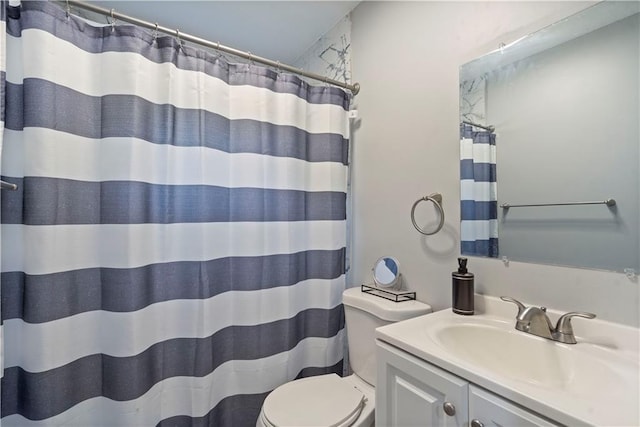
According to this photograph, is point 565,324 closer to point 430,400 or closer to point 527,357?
point 527,357

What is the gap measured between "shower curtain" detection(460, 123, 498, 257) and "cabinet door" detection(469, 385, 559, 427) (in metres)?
0.55

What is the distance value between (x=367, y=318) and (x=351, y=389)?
29cm

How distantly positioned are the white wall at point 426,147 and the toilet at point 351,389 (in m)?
0.21

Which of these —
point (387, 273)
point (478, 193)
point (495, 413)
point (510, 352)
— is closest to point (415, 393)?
point (495, 413)

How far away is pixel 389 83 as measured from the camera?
1.46 meters

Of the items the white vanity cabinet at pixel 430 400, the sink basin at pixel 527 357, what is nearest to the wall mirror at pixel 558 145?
the sink basin at pixel 527 357

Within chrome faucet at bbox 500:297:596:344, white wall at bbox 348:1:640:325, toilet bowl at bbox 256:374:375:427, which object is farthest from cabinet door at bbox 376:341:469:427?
white wall at bbox 348:1:640:325

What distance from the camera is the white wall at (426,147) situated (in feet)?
2.94

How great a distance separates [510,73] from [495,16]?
0.72 ft

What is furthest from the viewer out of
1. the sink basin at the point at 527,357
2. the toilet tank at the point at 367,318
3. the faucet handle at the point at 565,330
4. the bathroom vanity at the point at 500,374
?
the toilet tank at the point at 367,318

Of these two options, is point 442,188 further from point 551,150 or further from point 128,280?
point 128,280

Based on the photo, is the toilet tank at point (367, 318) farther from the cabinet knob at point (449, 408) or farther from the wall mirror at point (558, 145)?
the cabinet knob at point (449, 408)

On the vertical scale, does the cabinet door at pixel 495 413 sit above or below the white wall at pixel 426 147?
below

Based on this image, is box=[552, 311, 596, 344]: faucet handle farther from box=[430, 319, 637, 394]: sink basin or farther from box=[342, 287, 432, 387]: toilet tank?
box=[342, 287, 432, 387]: toilet tank
